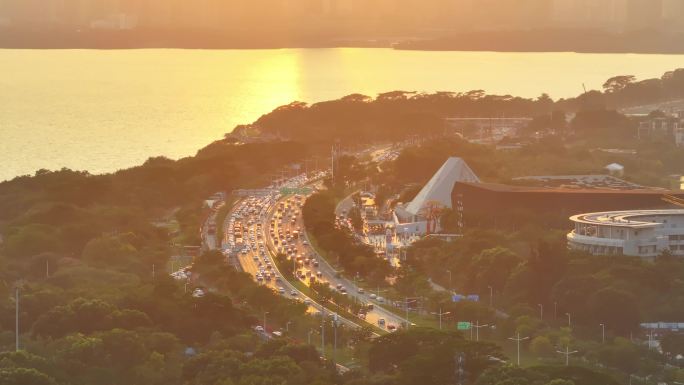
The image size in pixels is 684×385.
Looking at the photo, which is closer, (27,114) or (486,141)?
(486,141)

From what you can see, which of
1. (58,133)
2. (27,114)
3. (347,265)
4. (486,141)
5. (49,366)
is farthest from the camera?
(27,114)

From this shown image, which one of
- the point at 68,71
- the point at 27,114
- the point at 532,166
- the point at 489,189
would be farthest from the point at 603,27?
the point at 489,189

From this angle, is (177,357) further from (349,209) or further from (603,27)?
(603,27)

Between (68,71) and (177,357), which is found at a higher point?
(68,71)

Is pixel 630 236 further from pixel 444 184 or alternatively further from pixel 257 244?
pixel 444 184

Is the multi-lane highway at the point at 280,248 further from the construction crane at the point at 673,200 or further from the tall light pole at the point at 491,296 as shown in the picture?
the construction crane at the point at 673,200

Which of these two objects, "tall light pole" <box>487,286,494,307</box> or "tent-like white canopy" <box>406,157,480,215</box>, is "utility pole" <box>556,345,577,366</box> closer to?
"tall light pole" <box>487,286,494,307</box>

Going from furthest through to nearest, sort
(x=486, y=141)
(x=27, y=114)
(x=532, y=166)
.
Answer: (x=27, y=114)
(x=486, y=141)
(x=532, y=166)

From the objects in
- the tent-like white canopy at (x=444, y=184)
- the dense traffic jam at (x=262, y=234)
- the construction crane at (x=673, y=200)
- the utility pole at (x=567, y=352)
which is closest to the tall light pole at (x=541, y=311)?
the utility pole at (x=567, y=352)
